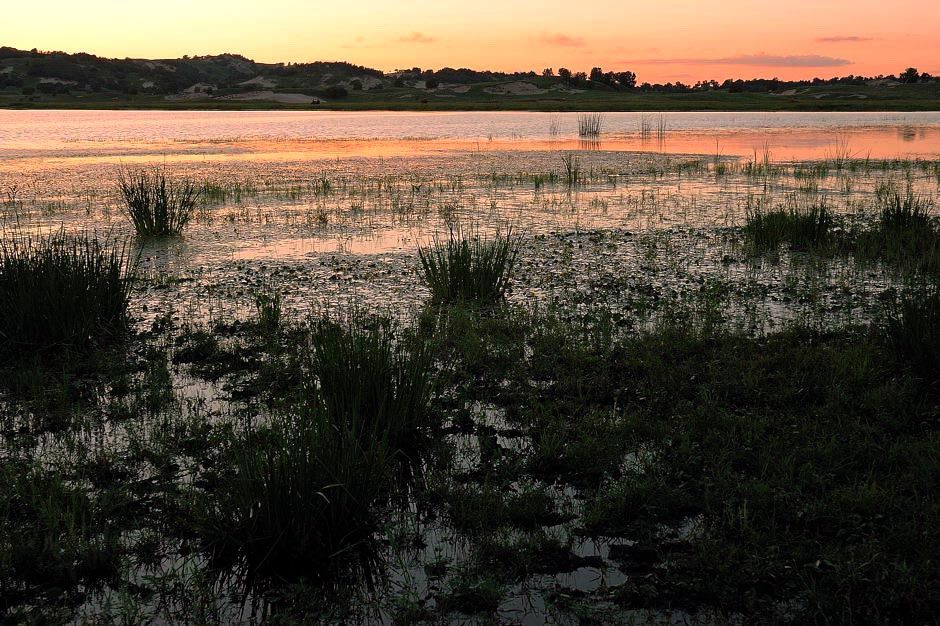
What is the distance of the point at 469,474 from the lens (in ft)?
20.0

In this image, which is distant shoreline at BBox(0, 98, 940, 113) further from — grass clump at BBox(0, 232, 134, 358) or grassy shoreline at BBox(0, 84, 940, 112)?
grass clump at BBox(0, 232, 134, 358)

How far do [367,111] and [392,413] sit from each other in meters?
97.6

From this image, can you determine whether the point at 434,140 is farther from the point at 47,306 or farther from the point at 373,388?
the point at 373,388

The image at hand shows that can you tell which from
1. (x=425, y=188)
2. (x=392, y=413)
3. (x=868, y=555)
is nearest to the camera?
(x=868, y=555)

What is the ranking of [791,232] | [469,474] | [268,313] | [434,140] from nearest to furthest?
[469,474]
[268,313]
[791,232]
[434,140]

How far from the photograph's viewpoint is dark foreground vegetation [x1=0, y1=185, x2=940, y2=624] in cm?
460

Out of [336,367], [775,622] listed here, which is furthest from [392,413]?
[775,622]

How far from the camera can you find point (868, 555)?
186 inches

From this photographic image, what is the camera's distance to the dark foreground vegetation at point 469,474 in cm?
460

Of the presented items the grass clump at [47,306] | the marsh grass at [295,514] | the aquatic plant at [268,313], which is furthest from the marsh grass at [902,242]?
the grass clump at [47,306]

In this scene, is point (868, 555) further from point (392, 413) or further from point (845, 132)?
point (845, 132)

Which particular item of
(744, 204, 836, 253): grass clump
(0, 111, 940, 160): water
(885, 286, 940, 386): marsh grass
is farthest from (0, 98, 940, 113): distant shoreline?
(885, 286, 940, 386): marsh grass

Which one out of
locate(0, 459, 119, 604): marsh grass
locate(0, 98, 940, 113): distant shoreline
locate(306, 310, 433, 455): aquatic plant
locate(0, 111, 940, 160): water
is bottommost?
locate(0, 459, 119, 604): marsh grass

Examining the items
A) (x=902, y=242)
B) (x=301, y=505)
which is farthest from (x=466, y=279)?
(x=902, y=242)
